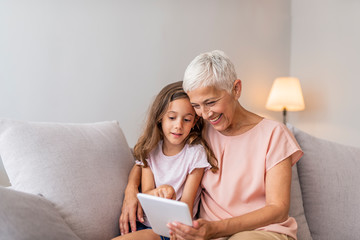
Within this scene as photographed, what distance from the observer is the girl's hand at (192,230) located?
44.2 inches

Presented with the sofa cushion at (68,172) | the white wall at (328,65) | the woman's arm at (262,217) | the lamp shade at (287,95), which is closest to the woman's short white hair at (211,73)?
the woman's arm at (262,217)

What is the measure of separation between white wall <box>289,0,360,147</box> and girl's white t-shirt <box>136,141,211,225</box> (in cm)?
213

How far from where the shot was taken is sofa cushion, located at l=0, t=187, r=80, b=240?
951 millimetres

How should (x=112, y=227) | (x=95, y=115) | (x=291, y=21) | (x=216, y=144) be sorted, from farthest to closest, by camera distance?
(x=291, y=21) < (x=95, y=115) < (x=216, y=144) < (x=112, y=227)

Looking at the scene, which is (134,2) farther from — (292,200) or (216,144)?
(292,200)

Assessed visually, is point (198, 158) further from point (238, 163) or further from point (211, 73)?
point (211, 73)

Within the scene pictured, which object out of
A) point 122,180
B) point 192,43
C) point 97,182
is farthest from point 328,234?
point 192,43

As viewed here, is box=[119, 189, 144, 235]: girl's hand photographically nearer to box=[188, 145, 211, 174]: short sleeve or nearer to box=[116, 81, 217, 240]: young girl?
box=[116, 81, 217, 240]: young girl

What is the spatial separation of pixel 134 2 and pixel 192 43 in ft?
2.01

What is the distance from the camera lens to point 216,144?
4.98 ft

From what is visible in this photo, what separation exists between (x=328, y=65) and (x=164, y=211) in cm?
278

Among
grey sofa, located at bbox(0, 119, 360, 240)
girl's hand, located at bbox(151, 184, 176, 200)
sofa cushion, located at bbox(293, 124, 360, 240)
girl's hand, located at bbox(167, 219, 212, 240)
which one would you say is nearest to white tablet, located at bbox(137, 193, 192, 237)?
girl's hand, located at bbox(167, 219, 212, 240)

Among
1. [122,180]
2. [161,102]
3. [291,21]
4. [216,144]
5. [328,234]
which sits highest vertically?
[291,21]

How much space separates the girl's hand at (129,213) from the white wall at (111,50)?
1238 millimetres
